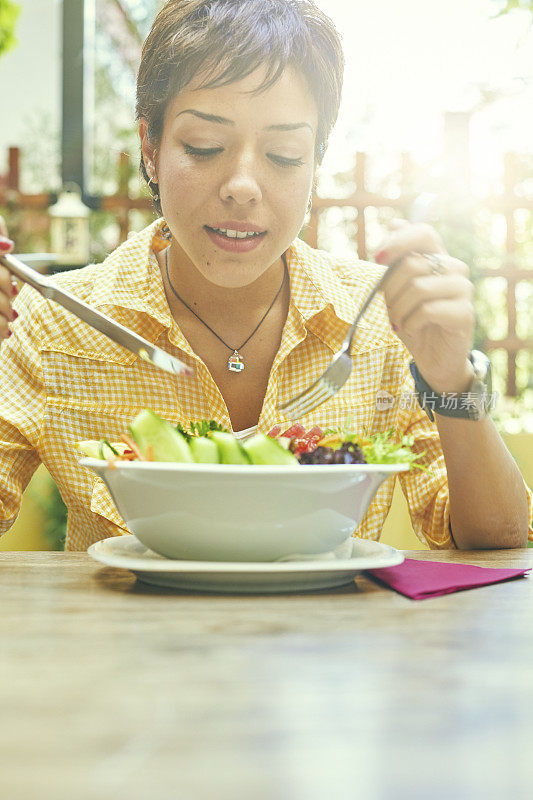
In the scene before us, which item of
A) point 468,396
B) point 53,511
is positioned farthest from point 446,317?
point 53,511

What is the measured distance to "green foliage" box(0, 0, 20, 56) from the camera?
6.53ft

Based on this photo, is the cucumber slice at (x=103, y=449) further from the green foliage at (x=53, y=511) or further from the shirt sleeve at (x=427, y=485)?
the green foliage at (x=53, y=511)

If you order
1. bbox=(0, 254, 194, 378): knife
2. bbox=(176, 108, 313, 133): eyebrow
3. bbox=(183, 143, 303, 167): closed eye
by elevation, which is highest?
bbox=(176, 108, 313, 133): eyebrow

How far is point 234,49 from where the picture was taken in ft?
3.82

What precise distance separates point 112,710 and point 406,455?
413 mm

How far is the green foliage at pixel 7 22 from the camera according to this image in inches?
78.4

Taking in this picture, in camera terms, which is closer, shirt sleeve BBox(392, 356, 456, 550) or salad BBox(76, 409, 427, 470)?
salad BBox(76, 409, 427, 470)

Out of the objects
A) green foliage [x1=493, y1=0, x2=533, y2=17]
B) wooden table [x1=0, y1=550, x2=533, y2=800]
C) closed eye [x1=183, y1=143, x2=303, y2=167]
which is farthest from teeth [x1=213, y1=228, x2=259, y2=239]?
green foliage [x1=493, y1=0, x2=533, y2=17]

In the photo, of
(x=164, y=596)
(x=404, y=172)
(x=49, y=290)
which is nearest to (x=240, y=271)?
(x=49, y=290)

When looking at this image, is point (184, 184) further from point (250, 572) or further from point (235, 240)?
point (250, 572)

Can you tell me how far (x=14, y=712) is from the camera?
1.27 feet

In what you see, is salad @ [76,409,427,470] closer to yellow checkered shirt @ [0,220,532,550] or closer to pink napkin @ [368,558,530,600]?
pink napkin @ [368,558,530,600]

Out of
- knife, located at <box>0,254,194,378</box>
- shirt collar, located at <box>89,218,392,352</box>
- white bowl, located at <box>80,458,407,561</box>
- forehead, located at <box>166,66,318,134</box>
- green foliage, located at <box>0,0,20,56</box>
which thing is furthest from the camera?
green foliage, located at <box>0,0,20,56</box>

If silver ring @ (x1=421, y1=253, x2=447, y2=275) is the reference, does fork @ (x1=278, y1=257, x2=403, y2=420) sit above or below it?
below
